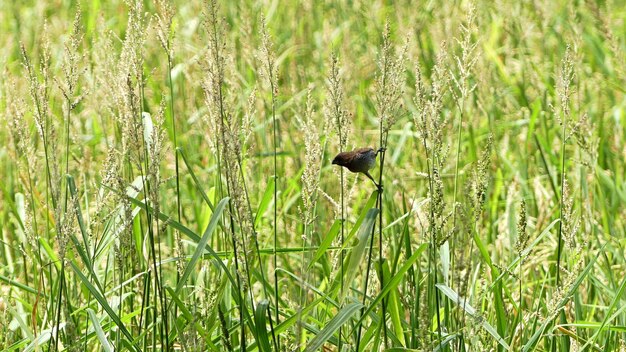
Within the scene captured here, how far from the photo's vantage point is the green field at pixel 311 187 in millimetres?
1997

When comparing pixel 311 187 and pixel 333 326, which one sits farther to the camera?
pixel 311 187

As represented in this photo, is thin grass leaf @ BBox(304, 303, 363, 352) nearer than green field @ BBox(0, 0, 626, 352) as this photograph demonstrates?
Yes

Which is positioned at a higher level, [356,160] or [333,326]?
[356,160]

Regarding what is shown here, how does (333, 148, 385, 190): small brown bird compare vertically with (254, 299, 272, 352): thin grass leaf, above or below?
above

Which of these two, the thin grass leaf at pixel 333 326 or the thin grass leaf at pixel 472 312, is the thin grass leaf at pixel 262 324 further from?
the thin grass leaf at pixel 472 312

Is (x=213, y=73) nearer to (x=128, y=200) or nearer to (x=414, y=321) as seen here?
(x=128, y=200)

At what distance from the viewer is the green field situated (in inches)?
78.6

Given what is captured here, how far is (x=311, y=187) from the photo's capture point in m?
2.05

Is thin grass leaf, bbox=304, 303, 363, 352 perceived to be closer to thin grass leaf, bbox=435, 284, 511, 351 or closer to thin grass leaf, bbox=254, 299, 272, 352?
thin grass leaf, bbox=254, 299, 272, 352

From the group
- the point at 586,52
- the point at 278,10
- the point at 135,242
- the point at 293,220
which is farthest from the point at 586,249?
the point at 278,10

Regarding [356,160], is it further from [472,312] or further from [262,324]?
[472,312]

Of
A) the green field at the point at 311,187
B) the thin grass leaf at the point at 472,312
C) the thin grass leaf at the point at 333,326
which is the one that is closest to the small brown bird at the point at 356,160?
the green field at the point at 311,187

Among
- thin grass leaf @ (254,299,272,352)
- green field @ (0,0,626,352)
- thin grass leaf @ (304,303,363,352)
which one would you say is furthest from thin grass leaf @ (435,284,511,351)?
thin grass leaf @ (254,299,272,352)

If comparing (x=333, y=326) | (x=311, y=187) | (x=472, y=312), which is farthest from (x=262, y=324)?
(x=472, y=312)
